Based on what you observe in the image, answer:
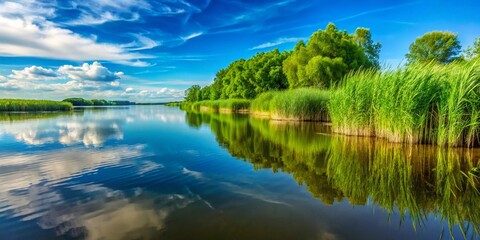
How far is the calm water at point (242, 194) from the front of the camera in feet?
13.6

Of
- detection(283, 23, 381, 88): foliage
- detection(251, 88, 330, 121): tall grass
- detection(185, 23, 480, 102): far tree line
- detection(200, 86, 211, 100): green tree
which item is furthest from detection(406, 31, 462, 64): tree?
detection(200, 86, 211, 100): green tree

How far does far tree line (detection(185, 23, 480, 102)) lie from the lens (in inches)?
1288

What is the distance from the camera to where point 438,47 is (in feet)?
163

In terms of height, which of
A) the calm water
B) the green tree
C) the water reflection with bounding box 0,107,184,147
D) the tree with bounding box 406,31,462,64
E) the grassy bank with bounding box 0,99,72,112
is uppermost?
the tree with bounding box 406,31,462,64

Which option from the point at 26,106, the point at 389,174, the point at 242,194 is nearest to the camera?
the point at 242,194

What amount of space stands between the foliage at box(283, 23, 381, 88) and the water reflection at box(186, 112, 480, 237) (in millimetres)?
21709

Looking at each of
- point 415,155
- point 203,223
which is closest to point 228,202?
point 203,223

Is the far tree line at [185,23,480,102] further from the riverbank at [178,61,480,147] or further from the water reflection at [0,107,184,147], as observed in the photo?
the water reflection at [0,107,184,147]

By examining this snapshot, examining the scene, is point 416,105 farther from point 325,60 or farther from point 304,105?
point 325,60

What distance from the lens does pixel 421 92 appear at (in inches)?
400

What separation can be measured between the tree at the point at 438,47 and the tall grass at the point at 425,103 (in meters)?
43.3

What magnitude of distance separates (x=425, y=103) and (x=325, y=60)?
75.4ft

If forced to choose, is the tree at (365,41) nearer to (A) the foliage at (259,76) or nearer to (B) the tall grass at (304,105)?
(A) the foliage at (259,76)

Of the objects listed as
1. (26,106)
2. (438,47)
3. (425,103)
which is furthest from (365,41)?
(26,106)
